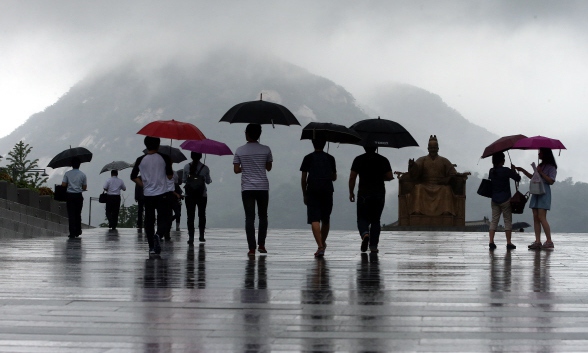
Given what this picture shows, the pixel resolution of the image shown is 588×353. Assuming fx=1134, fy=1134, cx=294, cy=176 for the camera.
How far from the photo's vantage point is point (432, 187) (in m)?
36.6

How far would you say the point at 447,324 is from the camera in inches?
324

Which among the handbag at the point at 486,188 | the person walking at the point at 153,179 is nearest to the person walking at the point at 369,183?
the person walking at the point at 153,179

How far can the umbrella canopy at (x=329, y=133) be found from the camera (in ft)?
55.6

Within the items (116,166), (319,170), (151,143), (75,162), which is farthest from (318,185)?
(116,166)

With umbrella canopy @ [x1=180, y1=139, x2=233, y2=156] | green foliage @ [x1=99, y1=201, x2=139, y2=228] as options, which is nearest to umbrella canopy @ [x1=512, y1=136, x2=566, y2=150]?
umbrella canopy @ [x1=180, y1=139, x2=233, y2=156]

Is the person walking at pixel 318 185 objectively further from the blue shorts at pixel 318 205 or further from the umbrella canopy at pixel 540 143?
the umbrella canopy at pixel 540 143

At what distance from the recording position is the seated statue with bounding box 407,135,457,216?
36469 mm

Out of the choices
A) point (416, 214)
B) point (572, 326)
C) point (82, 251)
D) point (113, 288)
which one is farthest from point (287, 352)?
point (416, 214)

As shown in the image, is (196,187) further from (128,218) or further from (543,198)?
(128,218)

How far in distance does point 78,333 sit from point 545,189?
1334 cm

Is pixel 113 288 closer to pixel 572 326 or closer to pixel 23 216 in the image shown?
pixel 572 326

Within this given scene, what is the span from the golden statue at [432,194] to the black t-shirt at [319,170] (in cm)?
2041

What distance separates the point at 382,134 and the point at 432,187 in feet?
60.5

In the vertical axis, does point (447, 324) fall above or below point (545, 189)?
below
